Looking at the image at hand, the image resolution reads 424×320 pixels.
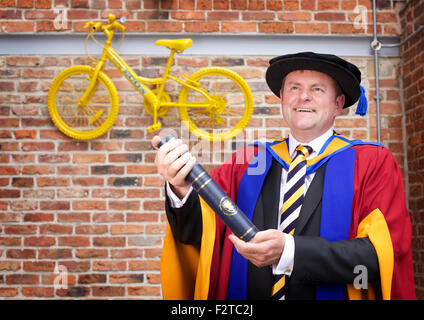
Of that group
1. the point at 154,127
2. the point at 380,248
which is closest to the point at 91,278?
the point at 154,127

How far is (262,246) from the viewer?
51.6 inches

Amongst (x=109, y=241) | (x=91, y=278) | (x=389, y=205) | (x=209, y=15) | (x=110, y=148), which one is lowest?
(x=91, y=278)

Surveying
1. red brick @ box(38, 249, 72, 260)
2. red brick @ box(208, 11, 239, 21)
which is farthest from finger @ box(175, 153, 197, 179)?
red brick @ box(208, 11, 239, 21)

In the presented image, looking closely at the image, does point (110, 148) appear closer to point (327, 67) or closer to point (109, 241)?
point (109, 241)

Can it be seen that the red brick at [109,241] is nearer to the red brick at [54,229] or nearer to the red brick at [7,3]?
the red brick at [54,229]

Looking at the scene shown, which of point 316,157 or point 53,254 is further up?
point 316,157

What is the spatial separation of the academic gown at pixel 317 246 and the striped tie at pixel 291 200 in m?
0.03

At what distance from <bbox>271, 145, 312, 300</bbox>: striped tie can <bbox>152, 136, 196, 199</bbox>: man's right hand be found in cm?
48

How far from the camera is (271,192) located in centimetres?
167

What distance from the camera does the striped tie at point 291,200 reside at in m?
1.55

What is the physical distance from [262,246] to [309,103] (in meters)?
0.69

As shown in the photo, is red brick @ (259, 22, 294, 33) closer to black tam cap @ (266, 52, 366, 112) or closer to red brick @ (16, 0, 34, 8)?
black tam cap @ (266, 52, 366, 112)

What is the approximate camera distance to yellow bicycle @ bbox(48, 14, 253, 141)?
3182mm

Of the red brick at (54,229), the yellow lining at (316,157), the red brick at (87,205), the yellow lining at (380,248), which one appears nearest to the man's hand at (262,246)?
the yellow lining at (380,248)
